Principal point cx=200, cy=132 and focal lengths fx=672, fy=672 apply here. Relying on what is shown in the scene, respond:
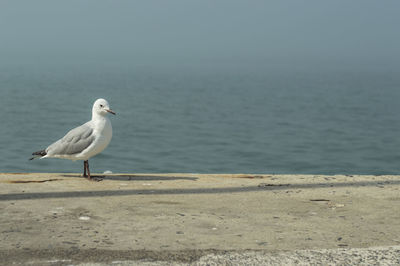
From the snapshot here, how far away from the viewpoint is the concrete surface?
4.59 meters

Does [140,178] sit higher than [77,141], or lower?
lower

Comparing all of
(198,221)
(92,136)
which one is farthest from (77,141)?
(198,221)

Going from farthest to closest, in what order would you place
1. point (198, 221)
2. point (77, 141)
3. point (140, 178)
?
1. point (77, 141)
2. point (140, 178)
3. point (198, 221)

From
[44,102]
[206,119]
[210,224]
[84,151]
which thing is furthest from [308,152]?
[44,102]

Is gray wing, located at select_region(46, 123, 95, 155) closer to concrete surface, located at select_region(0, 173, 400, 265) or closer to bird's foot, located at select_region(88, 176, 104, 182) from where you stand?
bird's foot, located at select_region(88, 176, 104, 182)

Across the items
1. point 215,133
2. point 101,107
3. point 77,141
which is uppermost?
point 101,107

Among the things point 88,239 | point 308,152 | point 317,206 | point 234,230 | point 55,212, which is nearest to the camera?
point 88,239

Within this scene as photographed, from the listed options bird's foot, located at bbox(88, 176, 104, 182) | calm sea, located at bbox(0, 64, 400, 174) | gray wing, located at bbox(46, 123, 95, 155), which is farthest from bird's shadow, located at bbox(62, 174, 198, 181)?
calm sea, located at bbox(0, 64, 400, 174)

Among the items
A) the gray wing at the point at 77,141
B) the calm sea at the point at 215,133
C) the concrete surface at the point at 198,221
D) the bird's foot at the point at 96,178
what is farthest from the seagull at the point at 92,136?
the calm sea at the point at 215,133

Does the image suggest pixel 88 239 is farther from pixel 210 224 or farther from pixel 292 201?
pixel 292 201

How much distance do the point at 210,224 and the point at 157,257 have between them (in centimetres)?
91

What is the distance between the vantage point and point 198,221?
543cm

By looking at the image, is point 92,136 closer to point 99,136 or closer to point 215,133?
point 99,136

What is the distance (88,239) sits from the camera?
16.1 ft
